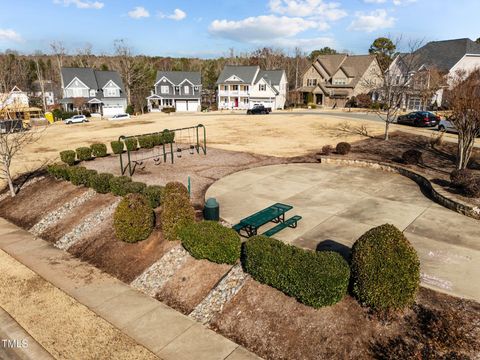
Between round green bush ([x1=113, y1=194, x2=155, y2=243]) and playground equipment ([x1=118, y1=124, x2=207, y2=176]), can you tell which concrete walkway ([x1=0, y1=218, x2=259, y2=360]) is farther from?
playground equipment ([x1=118, y1=124, x2=207, y2=176])

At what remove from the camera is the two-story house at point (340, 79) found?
218ft

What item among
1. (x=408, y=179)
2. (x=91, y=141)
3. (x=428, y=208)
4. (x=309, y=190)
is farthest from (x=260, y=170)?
(x=91, y=141)

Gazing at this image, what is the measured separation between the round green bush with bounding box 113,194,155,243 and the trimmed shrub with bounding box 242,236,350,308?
15.5 feet

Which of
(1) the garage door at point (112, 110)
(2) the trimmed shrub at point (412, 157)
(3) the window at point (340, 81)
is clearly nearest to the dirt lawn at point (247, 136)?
(2) the trimmed shrub at point (412, 157)

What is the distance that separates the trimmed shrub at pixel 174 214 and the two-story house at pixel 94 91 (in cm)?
6129

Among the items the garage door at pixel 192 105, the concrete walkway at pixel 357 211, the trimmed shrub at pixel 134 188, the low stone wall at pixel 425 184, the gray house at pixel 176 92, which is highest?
the gray house at pixel 176 92

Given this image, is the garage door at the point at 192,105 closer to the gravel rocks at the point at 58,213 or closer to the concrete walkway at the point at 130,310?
the gravel rocks at the point at 58,213

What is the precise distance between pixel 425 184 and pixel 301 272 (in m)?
12.2

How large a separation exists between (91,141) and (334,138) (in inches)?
980

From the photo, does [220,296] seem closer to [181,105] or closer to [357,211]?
[357,211]

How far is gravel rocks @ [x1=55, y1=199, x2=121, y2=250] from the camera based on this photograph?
14.2 meters

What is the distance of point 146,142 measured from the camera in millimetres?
28359

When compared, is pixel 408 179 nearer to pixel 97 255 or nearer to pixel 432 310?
pixel 432 310

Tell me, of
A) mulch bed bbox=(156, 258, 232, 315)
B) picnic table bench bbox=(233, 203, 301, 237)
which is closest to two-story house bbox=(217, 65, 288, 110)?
picnic table bench bbox=(233, 203, 301, 237)
